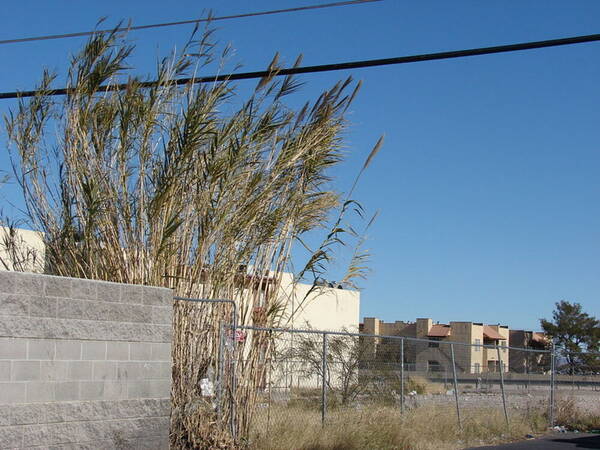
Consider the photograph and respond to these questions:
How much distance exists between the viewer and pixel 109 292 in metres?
9.71

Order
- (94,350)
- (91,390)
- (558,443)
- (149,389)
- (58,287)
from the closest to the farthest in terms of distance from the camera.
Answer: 1. (58,287)
2. (91,390)
3. (94,350)
4. (149,389)
5. (558,443)

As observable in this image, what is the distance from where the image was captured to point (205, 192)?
37.7 feet

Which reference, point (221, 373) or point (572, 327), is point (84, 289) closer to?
point (221, 373)

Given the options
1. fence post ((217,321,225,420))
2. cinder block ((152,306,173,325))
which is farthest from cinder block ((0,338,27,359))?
fence post ((217,321,225,420))

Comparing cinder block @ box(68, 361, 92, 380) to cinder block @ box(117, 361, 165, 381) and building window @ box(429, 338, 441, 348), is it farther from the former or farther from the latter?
building window @ box(429, 338, 441, 348)

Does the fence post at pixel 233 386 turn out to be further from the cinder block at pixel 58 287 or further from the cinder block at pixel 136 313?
the cinder block at pixel 58 287

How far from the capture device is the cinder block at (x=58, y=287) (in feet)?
29.4

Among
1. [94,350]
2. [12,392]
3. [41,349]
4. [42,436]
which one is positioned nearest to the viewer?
[12,392]

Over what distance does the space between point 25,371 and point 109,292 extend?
4.71ft

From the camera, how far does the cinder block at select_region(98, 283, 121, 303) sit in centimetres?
960

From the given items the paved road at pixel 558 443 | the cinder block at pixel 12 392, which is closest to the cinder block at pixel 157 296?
the cinder block at pixel 12 392

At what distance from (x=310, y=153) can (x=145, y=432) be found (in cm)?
466

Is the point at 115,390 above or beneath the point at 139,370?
beneath

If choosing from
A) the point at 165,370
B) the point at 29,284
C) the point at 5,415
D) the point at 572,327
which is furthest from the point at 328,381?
the point at 572,327
